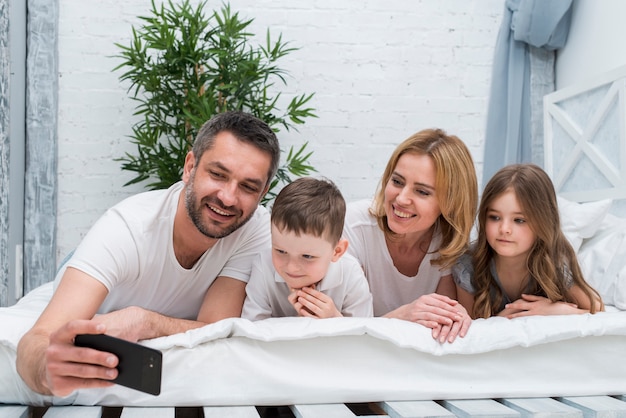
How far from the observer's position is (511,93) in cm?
371

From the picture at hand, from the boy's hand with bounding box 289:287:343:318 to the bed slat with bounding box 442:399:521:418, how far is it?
1.22 feet

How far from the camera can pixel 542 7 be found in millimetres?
3457

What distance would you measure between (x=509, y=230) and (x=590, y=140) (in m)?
1.20

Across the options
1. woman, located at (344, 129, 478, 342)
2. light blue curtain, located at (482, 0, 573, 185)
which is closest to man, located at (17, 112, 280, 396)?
woman, located at (344, 129, 478, 342)

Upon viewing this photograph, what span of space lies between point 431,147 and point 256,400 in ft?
3.00

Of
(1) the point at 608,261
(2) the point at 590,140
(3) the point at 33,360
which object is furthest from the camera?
(2) the point at 590,140

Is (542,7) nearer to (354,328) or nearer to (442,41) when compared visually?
(442,41)

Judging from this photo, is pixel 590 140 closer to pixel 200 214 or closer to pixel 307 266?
pixel 307 266

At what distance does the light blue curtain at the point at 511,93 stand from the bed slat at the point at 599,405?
7.90 ft

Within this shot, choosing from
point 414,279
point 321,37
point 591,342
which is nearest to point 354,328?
point 591,342

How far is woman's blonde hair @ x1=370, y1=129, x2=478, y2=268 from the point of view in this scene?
6.06 feet

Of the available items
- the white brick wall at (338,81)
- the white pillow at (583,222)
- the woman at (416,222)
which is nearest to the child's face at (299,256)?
the woman at (416,222)

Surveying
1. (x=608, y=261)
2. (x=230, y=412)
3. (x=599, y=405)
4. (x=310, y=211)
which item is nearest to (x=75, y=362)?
(x=230, y=412)

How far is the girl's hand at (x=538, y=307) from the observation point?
173cm
